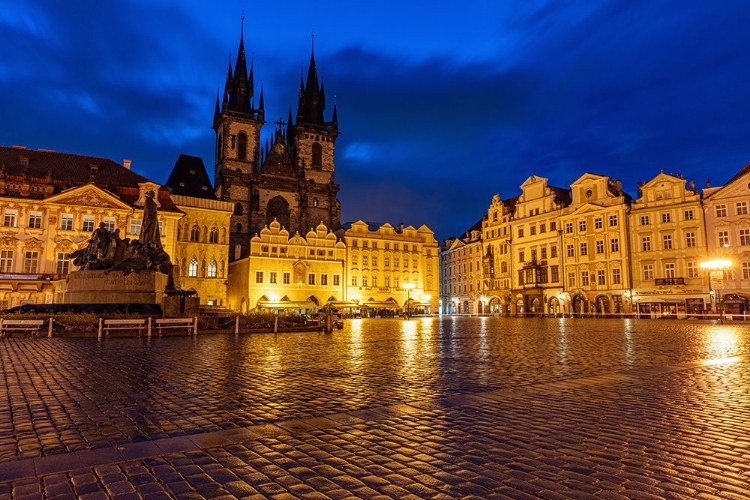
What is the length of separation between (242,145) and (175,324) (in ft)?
201

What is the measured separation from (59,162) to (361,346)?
1772 inches

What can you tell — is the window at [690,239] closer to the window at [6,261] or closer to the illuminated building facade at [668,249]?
the illuminated building facade at [668,249]

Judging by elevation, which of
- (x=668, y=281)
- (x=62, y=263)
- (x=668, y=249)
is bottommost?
(x=668, y=281)

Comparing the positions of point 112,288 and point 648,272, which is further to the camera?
point 648,272

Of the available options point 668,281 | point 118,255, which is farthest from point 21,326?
point 668,281

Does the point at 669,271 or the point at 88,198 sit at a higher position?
the point at 88,198

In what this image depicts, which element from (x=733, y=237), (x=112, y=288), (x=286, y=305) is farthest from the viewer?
(x=286, y=305)

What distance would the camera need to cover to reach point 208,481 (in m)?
3.85

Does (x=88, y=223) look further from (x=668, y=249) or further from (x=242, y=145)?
(x=668, y=249)

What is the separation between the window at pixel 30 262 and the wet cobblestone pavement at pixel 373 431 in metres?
39.7

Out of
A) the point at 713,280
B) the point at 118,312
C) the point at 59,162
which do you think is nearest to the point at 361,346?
the point at 118,312

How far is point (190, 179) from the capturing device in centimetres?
6738

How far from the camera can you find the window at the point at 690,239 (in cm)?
4966

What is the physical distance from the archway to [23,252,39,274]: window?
33468 mm
